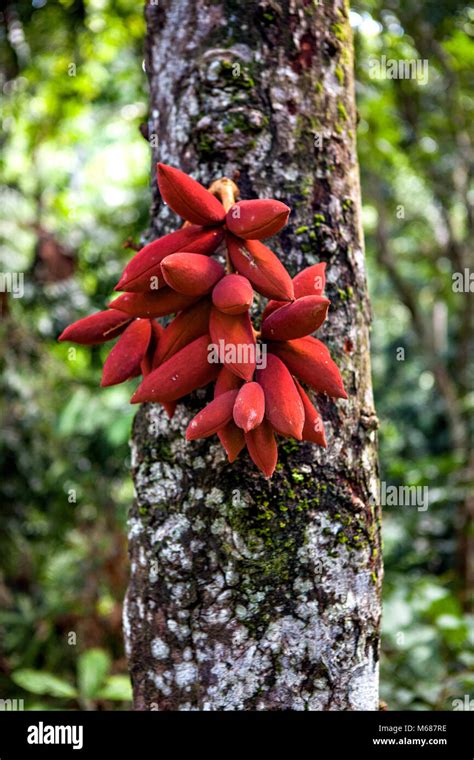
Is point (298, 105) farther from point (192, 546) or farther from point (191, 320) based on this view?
point (192, 546)

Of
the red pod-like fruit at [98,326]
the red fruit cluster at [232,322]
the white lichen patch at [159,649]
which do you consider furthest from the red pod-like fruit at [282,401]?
the white lichen patch at [159,649]

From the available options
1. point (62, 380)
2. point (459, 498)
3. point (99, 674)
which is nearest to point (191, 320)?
point (99, 674)

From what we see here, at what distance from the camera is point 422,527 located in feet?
15.9

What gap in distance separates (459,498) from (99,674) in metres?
2.64

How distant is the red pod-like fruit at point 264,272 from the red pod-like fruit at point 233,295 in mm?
17

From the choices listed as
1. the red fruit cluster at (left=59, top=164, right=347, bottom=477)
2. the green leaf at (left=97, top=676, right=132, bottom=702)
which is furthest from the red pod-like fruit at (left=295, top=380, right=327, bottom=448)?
the green leaf at (left=97, top=676, right=132, bottom=702)

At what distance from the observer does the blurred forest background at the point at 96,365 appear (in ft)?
8.83

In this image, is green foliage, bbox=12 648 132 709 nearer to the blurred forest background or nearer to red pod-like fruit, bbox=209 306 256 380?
the blurred forest background

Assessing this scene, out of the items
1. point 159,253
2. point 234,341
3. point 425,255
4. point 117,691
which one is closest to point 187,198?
point 159,253

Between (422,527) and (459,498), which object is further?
(422,527)

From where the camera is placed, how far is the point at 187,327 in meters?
0.83

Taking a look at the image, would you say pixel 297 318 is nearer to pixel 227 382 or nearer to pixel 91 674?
pixel 227 382

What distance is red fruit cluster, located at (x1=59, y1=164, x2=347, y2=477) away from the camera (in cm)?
75

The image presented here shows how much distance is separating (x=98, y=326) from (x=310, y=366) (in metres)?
0.30
